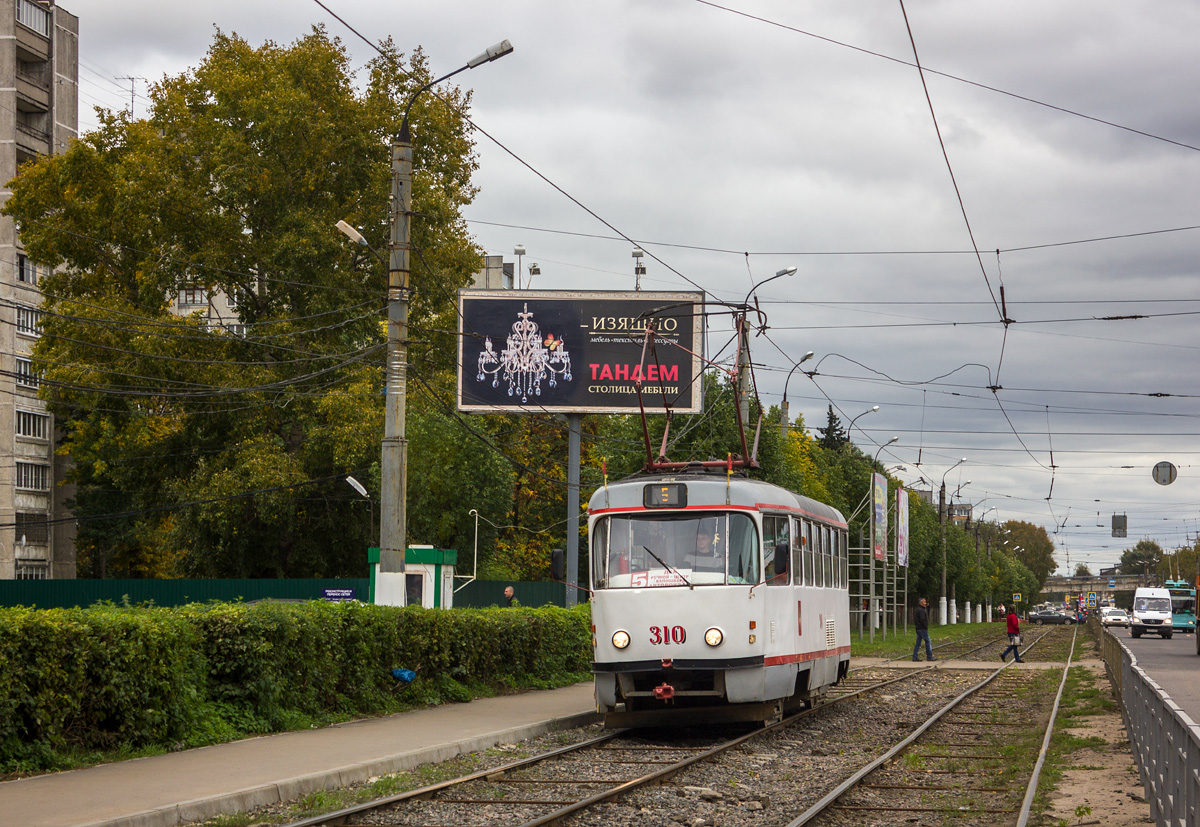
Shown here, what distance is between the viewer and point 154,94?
4122cm

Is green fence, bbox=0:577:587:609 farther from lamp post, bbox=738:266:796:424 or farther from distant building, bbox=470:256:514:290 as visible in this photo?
distant building, bbox=470:256:514:290

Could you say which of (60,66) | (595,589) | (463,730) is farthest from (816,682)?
(60,66)

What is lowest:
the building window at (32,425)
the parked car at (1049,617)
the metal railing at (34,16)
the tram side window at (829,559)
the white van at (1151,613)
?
the parked car at (1049,617)

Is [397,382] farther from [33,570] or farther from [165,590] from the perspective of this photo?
[33,570]

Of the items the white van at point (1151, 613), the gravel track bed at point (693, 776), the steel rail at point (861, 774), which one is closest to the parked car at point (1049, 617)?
the white van at point (1151, 613)

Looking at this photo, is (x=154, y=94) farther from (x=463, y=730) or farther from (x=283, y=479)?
(x=463, y=730)

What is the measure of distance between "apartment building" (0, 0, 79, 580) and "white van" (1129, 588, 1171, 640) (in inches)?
1914

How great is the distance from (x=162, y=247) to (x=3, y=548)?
68.0 ft

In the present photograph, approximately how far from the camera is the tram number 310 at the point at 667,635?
15289 mm

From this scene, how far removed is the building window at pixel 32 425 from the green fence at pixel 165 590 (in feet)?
77.2

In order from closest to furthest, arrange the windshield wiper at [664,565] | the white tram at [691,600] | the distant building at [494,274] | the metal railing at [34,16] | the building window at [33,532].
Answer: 1. the white tram at [691,600]
2. the windshield wiper at [664,565]
3. the metal railing at [34,16]
4. the building window at [33,532]
5. the distant building at [494,274]

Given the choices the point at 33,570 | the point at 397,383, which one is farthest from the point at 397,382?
the point at 33,570

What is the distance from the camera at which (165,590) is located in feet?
129

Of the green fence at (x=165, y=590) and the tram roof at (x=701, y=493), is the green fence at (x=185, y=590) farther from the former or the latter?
the tram roof at (x=701, y=493)
